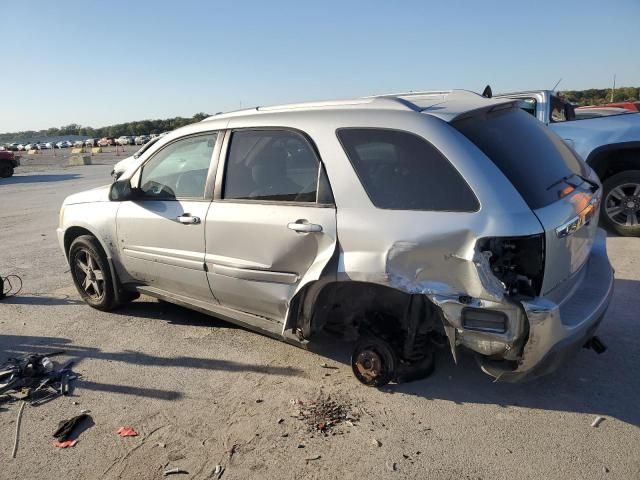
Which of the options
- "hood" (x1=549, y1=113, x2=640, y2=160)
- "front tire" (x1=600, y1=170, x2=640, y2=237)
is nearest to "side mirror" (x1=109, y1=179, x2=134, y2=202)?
"hood" (x1=549, y1=113, x2=640, y2=160)

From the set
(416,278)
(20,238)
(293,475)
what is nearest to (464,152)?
(416,278)

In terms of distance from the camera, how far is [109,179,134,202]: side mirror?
4.36 m

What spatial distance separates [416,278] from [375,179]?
2.12ft

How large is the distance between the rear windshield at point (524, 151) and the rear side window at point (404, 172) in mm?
245

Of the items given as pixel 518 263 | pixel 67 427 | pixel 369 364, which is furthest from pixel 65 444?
pixel 518 263

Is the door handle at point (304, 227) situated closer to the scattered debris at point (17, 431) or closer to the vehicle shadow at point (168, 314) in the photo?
the vehicle shadow at point (168, 314)

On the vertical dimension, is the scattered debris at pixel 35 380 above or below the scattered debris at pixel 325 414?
above

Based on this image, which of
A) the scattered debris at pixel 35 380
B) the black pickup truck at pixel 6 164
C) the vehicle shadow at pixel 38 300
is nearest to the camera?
the scattered debris at pixel 35 380

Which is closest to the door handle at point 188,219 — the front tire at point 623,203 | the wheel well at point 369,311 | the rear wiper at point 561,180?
the wheel well at point 369,311

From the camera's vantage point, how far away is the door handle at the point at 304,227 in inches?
125

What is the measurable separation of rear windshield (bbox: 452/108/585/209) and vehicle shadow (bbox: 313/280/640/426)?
1.23m

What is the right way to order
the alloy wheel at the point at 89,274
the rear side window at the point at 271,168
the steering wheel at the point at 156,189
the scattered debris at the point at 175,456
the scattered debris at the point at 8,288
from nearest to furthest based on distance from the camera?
the scattered debris at the point at 175,456 < the rear side window at the point at 271,168 < the steering wheel at the point at 156,189 < the alloy wheel at the point at 89,274 < the scattered debris at the point at 8,288

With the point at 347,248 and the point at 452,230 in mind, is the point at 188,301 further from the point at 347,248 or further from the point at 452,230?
the point at 452,230

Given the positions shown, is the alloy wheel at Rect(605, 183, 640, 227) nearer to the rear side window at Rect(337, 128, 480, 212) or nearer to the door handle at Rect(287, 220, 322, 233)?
the rear side window at Rect(337, 128, 480, 212)
